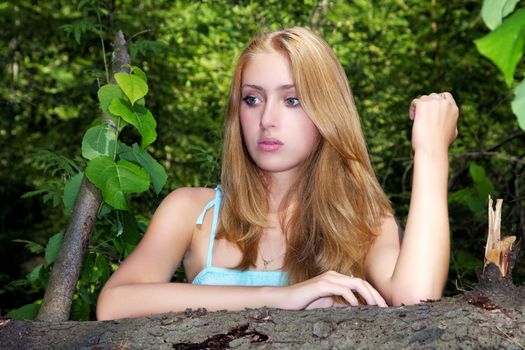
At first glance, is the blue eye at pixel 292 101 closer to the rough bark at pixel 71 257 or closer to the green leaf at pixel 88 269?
the rough bark at pixel 71 257

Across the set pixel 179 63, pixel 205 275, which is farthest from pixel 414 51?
pixel 205 275

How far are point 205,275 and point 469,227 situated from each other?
2708mm

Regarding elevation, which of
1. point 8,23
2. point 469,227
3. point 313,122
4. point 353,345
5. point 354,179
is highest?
point 8,23

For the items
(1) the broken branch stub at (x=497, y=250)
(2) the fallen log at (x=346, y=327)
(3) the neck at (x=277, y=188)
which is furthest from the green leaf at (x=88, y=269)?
(1) the broken branch stub at (x=497, y=250)

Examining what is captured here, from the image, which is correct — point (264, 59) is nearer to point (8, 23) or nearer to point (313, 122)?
point (313, 122)

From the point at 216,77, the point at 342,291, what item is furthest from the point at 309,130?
the point at 216,77

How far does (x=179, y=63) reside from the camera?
724 cm

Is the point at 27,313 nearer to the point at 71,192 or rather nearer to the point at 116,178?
the point at 71,192

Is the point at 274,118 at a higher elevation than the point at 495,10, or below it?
below

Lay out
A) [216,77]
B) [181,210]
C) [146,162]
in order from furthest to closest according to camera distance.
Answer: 1. [216,77]
2. [146,162]
3. [181,210]

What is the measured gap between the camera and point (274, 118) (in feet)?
9.16

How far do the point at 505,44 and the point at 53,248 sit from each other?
7.51 feet

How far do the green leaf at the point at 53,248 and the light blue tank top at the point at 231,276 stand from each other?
1.59 ft

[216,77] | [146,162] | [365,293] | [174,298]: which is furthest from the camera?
[216,77]
